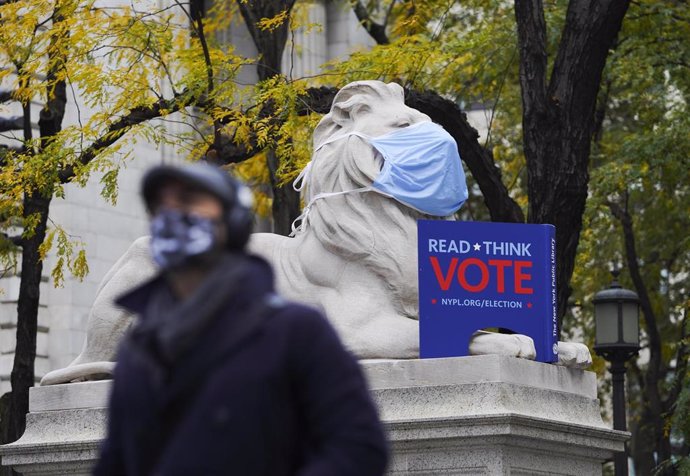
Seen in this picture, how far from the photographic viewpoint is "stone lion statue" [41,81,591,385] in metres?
10.1

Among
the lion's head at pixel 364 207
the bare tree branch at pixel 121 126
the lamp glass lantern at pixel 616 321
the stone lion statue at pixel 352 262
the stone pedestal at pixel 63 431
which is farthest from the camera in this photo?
the lamp glass lantern at pixel 616 321

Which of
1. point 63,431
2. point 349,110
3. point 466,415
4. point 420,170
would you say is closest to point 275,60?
point 349,110

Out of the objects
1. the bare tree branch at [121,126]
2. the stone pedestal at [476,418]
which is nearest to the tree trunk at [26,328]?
the bare tree branch at [121,126]

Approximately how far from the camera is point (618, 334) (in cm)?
1719

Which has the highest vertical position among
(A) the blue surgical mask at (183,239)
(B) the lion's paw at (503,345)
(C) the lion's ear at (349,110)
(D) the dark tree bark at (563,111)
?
(D) the dark tree bark at (563,111)

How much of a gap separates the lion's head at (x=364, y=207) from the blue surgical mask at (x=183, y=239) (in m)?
6.16

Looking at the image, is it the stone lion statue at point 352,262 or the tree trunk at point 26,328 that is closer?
the stone lion statue at point 352,262

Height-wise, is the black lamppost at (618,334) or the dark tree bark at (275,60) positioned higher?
the dark tree bark at (275,60)

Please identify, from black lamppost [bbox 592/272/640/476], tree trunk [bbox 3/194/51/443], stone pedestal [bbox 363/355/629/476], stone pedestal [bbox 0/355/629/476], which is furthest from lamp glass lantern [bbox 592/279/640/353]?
stone pedestal [bbox 363/355/629/476]

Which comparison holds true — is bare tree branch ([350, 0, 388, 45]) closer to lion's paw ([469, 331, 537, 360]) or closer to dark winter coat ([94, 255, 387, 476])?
lion's paw ([469, 331, 537, 360])

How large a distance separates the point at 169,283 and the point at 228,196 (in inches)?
11.2

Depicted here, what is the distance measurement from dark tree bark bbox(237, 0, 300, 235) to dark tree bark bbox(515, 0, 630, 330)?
11.6ft

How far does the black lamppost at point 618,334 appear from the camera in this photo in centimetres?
1694

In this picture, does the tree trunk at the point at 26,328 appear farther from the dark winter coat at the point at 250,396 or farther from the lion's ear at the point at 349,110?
the dark winter coat at the point at 250,396
